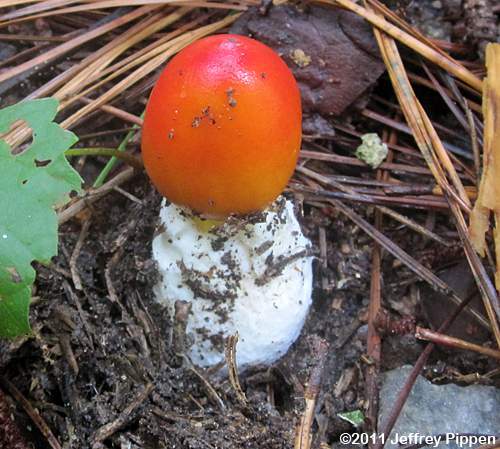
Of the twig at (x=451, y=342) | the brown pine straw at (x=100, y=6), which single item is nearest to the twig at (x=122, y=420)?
the twig at (x=451, y=342)

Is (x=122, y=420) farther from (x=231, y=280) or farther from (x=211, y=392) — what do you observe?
(x=231, y=280)

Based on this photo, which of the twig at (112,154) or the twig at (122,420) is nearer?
the twig at (122,420)

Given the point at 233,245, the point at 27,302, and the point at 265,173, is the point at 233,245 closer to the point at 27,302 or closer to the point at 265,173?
the point at 265,173

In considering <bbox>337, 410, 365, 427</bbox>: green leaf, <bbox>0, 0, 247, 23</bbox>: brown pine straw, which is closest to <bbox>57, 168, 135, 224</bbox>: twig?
<bbox>0, 0, 247, 23</bbox>: brown pine straw

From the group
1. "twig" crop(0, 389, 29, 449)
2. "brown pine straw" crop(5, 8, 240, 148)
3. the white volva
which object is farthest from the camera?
"brown pine straw" crop(5, 8, 240, 148)

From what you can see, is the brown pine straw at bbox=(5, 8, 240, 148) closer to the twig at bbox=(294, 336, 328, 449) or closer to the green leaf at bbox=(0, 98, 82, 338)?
the green leaf at bbox=(0, 98, 82, 338)

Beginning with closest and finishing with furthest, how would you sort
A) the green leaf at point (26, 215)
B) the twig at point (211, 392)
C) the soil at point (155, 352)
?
the green leaf at point (26, 215) < the soil at point (155, 352) < the twig at point (211, 392)

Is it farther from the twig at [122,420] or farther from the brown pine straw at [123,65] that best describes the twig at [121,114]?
the twig at [122,420]
